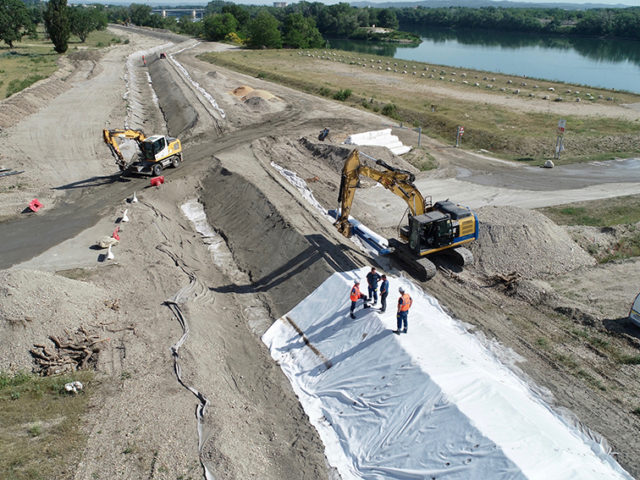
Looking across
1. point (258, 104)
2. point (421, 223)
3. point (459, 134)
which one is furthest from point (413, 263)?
point (258, 104)

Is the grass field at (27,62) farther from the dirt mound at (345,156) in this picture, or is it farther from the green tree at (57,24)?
the dirt mound at (345,156)

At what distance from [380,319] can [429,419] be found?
394 cm

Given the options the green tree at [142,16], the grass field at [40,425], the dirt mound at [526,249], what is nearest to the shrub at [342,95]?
the dirt mound at [526,249]

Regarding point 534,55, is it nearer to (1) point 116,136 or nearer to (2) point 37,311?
(1) point 116,136

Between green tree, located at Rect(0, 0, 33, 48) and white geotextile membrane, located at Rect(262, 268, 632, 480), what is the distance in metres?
93.1

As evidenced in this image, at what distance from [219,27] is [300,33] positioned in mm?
21571

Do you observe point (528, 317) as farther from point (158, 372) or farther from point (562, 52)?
point (562, 52)

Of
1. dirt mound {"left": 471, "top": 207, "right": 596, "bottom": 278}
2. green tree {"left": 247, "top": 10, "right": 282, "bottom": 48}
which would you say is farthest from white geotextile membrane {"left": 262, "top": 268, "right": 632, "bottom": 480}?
green tree {"left": 247, "top": 10, "right": 282, "bottom": 48}

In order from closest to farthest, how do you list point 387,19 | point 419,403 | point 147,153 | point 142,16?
1. point 419,403
2. point 147,153
3. point 387,19
4. point 142,16

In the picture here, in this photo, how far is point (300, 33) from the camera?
98.5 meters

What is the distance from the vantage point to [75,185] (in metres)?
28.1

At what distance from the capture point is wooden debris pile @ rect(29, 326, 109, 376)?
13602 millimetres

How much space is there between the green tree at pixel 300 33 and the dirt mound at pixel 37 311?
90.9 m

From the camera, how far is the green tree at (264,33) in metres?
91.7
